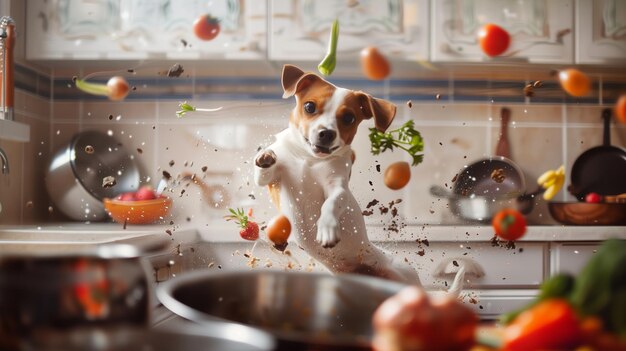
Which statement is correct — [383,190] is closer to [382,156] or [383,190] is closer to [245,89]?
[382,156]

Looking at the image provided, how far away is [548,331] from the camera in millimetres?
429

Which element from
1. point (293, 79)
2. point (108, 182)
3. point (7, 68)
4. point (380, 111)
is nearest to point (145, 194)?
point (108, 182)

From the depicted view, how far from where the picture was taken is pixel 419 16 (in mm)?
2150

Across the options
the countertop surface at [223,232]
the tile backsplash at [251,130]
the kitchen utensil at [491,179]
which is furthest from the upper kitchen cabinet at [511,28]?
the countertop surface at [223,232]

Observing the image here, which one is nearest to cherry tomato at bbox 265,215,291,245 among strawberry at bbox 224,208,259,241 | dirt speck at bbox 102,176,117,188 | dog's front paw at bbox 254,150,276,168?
dog's front paw at bbox 254,150,276,168

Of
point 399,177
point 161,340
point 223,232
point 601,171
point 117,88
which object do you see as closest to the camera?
point 161,340

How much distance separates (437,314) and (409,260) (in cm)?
155

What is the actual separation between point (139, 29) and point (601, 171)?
196cm

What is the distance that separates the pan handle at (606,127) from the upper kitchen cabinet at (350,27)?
36.2 inches

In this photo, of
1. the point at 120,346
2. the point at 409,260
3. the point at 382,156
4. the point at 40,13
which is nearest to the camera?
the point at 120,346

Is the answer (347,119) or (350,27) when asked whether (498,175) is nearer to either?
(350,27)

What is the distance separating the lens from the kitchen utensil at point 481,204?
214 cm

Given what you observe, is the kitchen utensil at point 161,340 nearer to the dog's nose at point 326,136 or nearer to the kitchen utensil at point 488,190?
the dog's nose at point 326,136

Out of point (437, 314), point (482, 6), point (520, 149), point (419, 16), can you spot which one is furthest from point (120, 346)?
point (520, 149)
